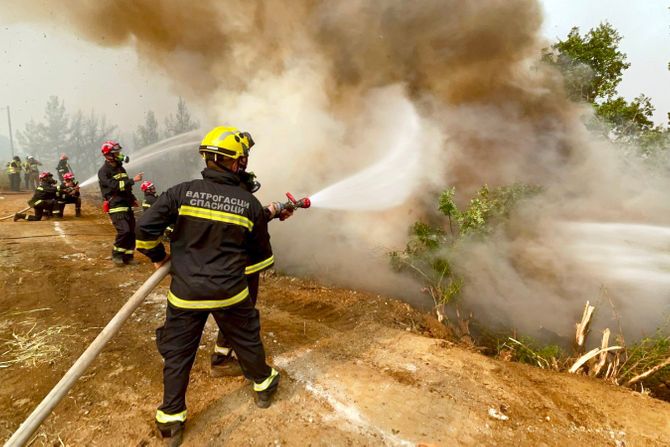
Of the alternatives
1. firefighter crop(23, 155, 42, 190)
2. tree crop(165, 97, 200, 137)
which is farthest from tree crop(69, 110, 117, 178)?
firefighter crop(23, 155, 42, 190)

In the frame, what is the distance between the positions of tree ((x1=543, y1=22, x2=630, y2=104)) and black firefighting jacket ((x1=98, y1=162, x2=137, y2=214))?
12.4 meters

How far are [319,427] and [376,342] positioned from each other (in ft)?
4.63

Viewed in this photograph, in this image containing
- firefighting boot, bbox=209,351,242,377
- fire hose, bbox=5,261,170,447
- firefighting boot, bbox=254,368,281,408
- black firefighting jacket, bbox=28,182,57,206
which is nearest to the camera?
fire hose, bbox=5,261,170,447

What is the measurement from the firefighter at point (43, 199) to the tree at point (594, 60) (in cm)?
1559

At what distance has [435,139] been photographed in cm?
826

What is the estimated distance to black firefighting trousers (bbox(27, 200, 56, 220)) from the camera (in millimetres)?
9680

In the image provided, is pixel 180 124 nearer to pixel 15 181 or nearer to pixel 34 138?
pixel 15 181

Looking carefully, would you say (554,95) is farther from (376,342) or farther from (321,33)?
(376,342)

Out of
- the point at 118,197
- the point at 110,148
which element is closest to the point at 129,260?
the point at 118,197

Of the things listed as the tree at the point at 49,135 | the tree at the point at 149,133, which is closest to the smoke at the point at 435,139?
the tree at the point at 149,133

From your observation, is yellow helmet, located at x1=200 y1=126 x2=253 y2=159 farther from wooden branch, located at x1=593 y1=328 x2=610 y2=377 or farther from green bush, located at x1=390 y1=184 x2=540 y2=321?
green bush, located at x1=390 y1=184 x2=540 y2=321

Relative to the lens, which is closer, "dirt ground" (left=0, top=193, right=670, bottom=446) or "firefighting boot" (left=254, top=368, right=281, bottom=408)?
"dirt ground" (left=0, top=193, right=670, bottom=446)

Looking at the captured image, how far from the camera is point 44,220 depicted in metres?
9.81

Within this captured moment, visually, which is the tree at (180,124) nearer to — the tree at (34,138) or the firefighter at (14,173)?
the firefighter at (14,173)
